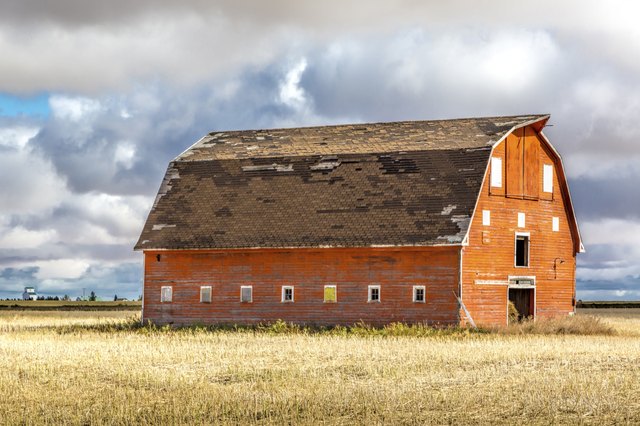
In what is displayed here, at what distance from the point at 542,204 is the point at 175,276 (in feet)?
48.9

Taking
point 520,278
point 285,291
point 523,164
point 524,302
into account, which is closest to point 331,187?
point 285,291

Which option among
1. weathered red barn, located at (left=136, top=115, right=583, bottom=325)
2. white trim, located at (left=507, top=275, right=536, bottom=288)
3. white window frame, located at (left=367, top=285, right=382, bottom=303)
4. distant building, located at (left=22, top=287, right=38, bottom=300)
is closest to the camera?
weathered red barn, located at (left=136, top=115, right=583, bottom=325)

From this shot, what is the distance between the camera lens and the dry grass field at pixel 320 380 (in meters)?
17.1

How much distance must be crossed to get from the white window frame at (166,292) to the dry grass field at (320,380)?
8819 millimetres

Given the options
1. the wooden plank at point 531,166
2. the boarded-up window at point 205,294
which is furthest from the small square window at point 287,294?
the wooden plank at point 531,166

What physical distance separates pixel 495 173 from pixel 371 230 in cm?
521

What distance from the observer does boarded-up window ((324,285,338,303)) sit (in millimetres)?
40906

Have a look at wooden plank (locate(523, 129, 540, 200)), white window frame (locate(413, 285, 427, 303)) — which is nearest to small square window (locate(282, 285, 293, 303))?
white window frame (locate(413, 285, 427, 303))

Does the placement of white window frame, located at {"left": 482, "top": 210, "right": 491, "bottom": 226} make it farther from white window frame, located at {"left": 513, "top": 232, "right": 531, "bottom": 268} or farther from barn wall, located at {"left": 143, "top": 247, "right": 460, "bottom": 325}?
barn wall, located at {"left": 143, "top": 247, "right": 460, "bottom": 325}

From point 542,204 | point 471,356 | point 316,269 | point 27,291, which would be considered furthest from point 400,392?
point 27,291

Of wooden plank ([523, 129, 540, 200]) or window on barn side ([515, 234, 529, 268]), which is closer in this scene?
window on barn side ([515, 234, 529, 268])

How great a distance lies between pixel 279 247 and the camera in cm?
4159

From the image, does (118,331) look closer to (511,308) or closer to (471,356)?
(511,308)

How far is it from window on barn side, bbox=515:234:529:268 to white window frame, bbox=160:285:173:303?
13821 millimetres
